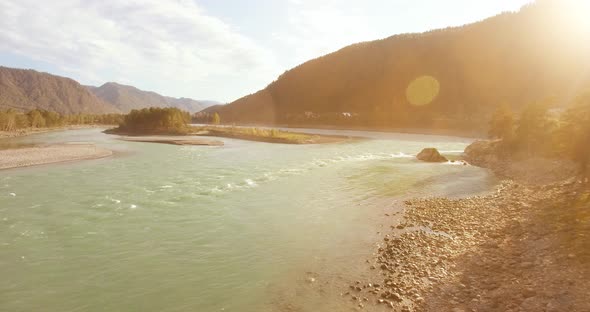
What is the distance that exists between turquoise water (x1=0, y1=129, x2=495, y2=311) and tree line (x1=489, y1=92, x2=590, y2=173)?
879cm

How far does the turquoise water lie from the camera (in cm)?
1459

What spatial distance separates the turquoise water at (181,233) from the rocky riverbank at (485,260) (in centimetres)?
227

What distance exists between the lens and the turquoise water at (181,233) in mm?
14594

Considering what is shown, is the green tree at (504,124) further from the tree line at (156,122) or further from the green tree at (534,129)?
the tree line at (156,122)

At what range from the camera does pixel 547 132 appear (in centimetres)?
5341

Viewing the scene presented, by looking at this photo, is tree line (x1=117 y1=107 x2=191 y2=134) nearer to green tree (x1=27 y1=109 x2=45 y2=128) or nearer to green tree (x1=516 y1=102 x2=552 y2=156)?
green tree (x1=27 y1=109 x2=45 y2=128)

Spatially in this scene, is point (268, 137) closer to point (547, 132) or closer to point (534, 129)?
point (534, 129)

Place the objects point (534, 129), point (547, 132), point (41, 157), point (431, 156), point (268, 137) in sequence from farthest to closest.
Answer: point (268, 137)
point (431, 156)
point (534, 129)
point (41, 157)
point (547, 132)

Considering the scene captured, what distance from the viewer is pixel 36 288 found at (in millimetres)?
14773

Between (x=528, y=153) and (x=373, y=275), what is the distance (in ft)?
170

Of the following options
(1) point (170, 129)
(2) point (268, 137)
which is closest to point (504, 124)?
(2) point (268, 137)

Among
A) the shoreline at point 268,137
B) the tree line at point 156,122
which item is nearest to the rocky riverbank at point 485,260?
the shoreline at point 268,137

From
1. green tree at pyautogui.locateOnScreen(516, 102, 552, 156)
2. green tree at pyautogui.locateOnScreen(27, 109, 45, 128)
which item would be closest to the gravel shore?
green tree at pyautogui.locateOnScreen(516, 102, 552, 156)

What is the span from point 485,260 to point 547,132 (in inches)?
1930
